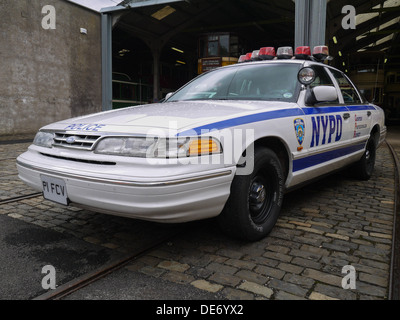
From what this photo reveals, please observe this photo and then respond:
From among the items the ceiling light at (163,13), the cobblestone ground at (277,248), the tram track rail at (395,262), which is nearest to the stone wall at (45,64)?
the ceiling light at (163,13)

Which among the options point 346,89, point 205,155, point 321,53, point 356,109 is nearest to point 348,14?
point 346,89

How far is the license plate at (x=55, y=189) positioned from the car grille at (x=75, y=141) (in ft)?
0.84

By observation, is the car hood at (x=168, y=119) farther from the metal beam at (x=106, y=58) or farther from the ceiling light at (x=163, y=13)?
the ceiling light at (x=163, y=13)

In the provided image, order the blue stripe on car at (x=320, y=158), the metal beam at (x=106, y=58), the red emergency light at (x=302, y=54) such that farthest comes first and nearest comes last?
the metal beam at (x=106, y=58) < the red emergency light at (x=302, y=54) < the blue stripe on car at (x=320, y=158)

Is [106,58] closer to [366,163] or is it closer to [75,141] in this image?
[366,163]

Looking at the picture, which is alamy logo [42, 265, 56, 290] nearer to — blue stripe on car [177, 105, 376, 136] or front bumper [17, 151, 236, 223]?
front bumper [17, 151, 236, 223]

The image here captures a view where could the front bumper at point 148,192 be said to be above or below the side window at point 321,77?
below

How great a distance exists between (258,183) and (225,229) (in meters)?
0.45

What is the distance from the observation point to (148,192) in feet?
6.52

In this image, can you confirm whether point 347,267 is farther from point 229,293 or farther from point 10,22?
point 10,22

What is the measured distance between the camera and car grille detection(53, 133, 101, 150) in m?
2.30

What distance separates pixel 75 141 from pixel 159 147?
701 millimetres

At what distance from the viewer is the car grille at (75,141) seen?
7.55 feet
